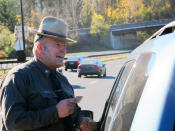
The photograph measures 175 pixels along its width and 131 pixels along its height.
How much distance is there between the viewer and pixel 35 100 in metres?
2.51

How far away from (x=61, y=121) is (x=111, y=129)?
18.6 inches

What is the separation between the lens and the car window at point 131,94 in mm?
1836

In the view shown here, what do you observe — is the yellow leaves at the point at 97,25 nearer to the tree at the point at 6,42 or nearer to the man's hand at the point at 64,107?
the tree at the point at 6,42

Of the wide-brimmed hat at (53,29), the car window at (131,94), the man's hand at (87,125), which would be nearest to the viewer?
the car window at (131,94)

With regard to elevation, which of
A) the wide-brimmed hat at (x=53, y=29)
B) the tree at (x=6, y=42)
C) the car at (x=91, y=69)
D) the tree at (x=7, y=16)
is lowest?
the tree at (x=6, y=42)

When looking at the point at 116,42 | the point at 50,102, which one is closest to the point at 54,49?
the point at 50,102

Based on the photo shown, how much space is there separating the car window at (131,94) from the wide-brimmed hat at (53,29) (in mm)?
763

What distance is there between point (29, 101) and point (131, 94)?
0.79m

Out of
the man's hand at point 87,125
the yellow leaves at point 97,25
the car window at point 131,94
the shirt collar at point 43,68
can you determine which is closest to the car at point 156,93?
the car window at point 131,94

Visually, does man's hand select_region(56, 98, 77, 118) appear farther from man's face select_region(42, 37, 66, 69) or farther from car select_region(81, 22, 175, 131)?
car select_region(81, 22, 175, 131)

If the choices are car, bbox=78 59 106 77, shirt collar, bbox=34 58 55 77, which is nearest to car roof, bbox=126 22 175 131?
shirt collar, bbox=34 58 55 77

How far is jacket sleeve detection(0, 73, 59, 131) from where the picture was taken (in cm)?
236

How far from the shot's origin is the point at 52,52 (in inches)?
109

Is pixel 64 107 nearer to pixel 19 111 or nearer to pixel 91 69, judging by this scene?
pixel 19 111
